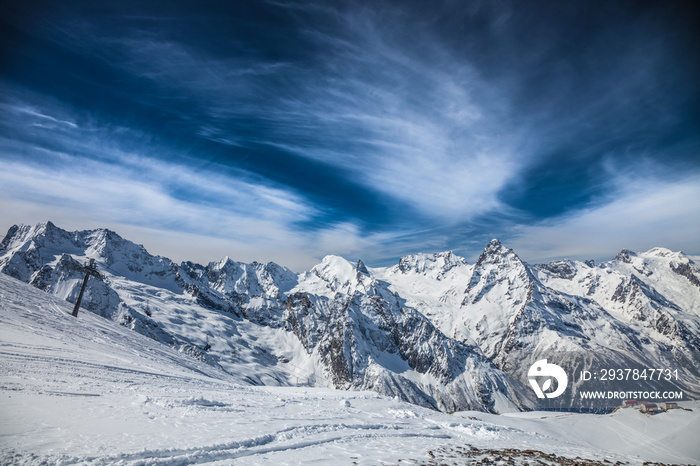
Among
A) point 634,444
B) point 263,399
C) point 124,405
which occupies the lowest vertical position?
point 634,444

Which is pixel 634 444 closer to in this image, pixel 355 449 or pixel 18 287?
pixel 355 449

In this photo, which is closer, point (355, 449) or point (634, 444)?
point (355, 449)

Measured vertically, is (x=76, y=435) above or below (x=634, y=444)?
above

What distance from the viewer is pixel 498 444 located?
67.6 ft

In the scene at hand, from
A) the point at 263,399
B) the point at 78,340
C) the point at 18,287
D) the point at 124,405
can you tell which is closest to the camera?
the point at 124,405

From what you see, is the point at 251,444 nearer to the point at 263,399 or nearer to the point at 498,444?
the point at 263,399

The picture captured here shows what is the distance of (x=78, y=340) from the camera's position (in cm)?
3180

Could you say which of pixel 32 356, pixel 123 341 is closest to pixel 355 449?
pixel 32 356

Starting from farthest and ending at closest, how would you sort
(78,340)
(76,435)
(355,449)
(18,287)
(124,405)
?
(18,287)
(78,340)
(124,405)
(355,449)
(76,435)

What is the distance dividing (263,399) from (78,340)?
2053cm

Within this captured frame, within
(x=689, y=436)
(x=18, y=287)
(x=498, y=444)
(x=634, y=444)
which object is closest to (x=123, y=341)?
(x=18, y=287)

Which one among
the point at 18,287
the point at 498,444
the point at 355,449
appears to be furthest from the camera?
the point at 18,287

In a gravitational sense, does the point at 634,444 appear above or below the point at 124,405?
below

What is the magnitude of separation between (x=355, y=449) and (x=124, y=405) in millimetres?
11322
